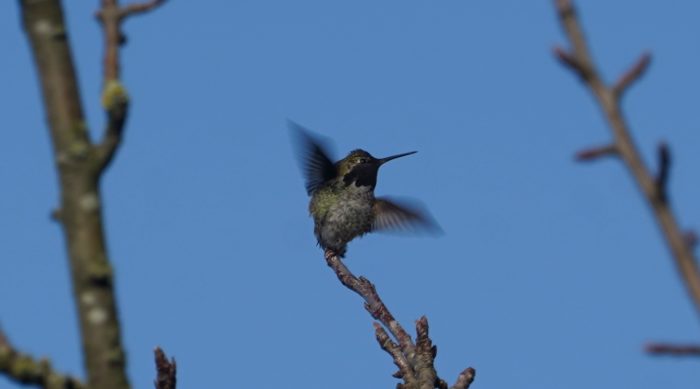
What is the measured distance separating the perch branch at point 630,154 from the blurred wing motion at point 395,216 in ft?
42.1

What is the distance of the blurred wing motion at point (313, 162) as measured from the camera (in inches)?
543

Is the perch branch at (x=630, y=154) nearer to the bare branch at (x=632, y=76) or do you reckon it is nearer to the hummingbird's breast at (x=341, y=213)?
the bare branch at (x=632, y=76)

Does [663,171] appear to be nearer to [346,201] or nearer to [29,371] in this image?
[29,371]

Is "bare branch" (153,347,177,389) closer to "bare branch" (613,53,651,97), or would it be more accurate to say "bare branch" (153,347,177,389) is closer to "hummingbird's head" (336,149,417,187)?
"bare branch" (613,53,651,97)

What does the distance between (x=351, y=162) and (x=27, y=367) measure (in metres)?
11.5

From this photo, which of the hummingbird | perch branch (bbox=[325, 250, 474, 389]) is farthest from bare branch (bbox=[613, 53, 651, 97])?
the hummingbird

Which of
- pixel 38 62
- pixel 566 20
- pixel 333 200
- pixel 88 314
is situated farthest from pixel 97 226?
pixel 333 200

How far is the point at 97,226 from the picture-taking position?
276 centimetres

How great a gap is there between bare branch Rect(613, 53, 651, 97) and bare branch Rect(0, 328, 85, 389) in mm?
2025

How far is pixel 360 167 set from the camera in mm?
14438

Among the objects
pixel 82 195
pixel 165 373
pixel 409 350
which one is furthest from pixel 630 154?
pixel 409 350

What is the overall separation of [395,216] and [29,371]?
11.5 m

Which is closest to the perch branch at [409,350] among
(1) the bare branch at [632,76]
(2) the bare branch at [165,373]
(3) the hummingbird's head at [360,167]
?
(2) the bare branch at [165,373]

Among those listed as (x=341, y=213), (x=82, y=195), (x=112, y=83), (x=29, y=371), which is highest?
(x=341, y=213)
